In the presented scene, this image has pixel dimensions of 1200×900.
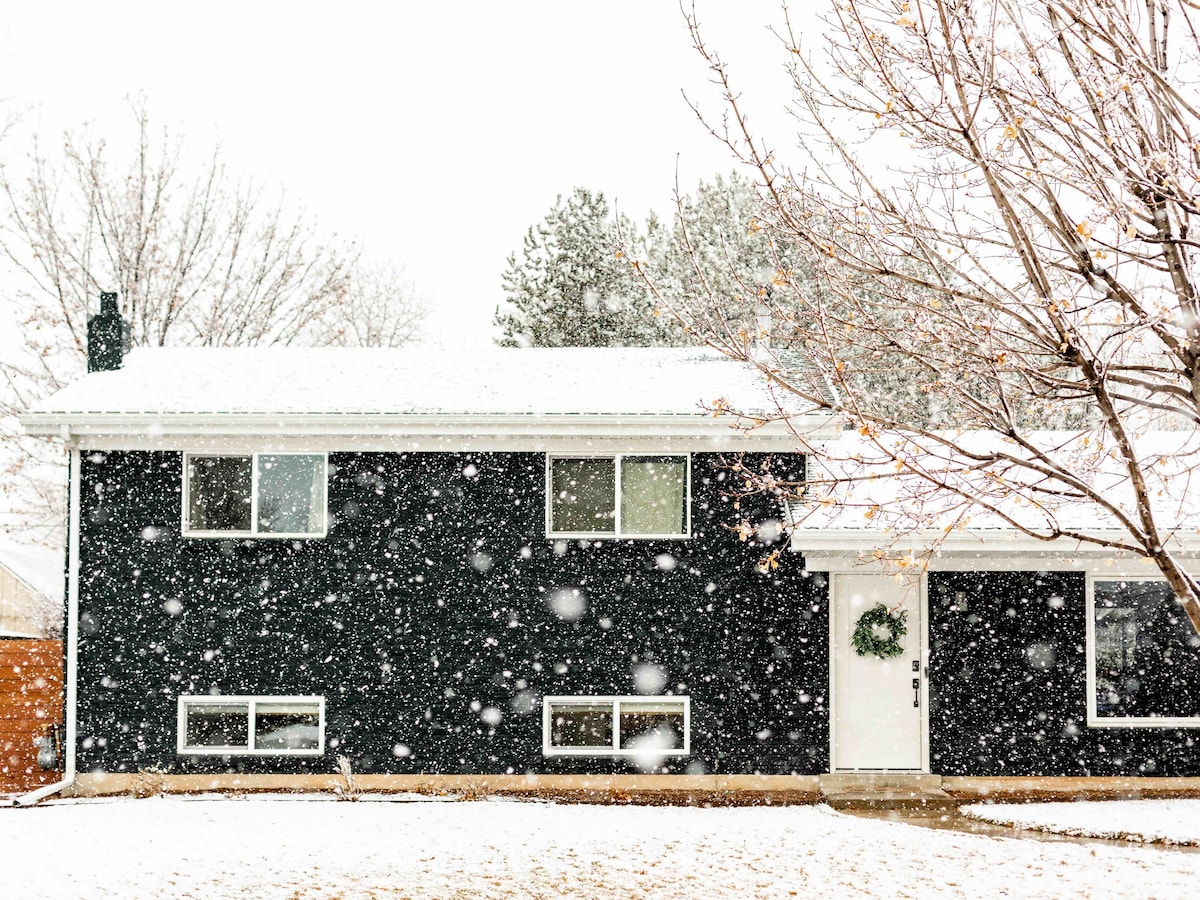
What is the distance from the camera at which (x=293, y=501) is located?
15062 millimetres

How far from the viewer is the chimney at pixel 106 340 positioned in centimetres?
1652

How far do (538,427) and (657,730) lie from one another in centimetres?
379

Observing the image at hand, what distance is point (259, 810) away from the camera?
1309cm

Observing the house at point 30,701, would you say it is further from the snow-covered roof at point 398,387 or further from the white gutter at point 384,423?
the white gutter at point 384,423

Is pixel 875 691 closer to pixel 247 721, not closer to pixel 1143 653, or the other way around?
pixel 1143 653

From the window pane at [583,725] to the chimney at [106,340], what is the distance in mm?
7332

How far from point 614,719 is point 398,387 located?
475cm

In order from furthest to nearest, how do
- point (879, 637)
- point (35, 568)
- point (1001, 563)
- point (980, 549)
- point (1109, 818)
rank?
point (35, 568) < point (879, 637) < point (1001, 563) < point (980, 549) < point (1109, 818)

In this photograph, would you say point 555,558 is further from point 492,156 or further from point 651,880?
point 492,156

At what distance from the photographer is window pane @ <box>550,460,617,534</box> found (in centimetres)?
1507

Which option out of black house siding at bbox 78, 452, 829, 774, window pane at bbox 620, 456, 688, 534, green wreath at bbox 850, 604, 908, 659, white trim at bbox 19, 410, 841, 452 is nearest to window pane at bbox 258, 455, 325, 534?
black house siding at bbox 78, 452, 829, 774

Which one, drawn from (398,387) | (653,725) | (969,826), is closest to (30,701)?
(398,387)

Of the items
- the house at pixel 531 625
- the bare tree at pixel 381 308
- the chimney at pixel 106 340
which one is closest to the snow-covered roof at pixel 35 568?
the bare tree at pixel 381 308

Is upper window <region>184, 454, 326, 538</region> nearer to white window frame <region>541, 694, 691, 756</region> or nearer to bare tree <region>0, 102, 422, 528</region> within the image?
white window frame <region>541, 694, 691, 756</region>
